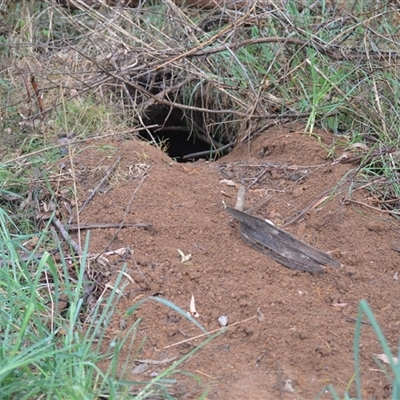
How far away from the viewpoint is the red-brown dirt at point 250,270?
6.75 ft

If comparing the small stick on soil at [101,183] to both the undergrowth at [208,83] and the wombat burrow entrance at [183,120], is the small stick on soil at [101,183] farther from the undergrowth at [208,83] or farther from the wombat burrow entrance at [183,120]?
the wombat burrow entrance at [183,120]

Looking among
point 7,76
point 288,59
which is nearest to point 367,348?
point 288,59

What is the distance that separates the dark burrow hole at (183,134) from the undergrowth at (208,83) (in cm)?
2

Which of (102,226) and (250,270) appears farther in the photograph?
(102,226)

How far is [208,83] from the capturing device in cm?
394

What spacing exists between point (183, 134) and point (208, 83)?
87cm

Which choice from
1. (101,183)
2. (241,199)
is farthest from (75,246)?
(241,199)

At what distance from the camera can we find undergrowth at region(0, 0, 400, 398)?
3.24m

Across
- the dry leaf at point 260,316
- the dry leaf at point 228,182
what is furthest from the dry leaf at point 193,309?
the dry leaf at point 228,182

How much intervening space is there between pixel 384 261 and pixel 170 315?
35.4 inches

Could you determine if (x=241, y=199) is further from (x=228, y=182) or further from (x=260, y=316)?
(x=260, y=316)

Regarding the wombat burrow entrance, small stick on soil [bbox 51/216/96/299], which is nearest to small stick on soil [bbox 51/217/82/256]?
small stick on soil [bbox 51/216/96/299]

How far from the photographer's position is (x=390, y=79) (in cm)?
331

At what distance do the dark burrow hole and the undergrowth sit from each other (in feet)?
0.07
